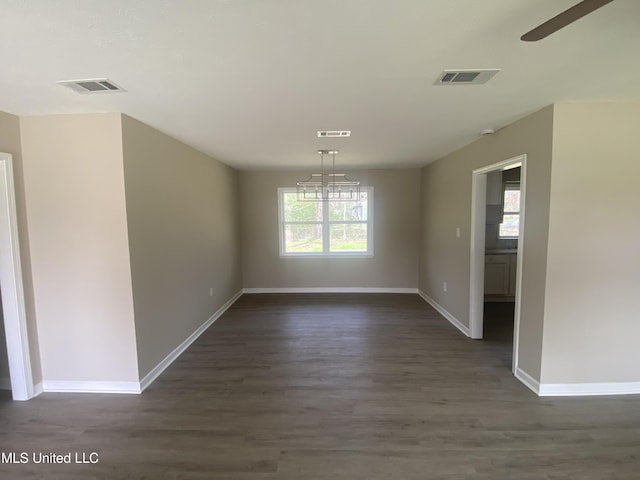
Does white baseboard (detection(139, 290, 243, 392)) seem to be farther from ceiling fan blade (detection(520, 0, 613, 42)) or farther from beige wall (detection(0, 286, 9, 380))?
ceiling fan blade (detection(520, 0, 613, 42))

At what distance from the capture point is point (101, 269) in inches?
100

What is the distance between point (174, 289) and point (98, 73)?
2164 millimetres

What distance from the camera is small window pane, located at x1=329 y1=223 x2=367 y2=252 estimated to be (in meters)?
5.95

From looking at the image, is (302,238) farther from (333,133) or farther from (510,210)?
(510,210)

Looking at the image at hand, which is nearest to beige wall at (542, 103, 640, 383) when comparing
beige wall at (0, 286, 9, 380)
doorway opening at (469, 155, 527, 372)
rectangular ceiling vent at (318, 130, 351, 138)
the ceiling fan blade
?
doorway opening at (469, 155, 527, 372)

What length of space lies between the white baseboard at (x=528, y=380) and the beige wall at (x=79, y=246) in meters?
3.43

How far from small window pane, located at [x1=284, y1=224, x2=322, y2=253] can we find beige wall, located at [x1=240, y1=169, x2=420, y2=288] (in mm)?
199

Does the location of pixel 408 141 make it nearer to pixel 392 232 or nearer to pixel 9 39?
pixel 392 232

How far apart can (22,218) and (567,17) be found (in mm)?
3648

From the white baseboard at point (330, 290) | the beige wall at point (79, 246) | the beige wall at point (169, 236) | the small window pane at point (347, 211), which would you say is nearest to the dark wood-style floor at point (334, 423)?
the beige wall at point (79, 246)

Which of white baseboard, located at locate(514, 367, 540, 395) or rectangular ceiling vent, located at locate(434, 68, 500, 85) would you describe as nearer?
rectangular ceiling vent, located at locate(434, 68, 500, 85)

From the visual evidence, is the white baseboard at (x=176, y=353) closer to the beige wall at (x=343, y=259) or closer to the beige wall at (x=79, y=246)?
the beige wall at (x=79, y=246)

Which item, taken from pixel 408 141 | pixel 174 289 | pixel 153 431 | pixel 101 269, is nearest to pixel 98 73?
pixel 101 269

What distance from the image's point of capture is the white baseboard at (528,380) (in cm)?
259
